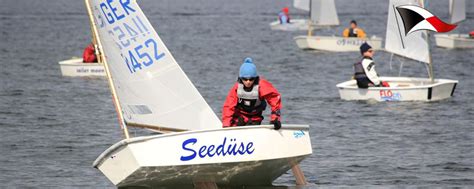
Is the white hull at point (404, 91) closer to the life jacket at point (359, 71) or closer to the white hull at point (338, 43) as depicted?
the life jacket at point (359, 71)

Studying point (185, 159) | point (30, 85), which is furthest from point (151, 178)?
point (30, 85)

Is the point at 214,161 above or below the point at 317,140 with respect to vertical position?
above

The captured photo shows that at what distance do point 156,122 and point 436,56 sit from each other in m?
42.2

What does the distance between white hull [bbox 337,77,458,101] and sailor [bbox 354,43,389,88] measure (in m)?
0.25

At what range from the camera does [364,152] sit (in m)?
27.1

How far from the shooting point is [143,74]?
2092 cm

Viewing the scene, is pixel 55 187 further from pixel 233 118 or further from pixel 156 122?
pixel 233 118

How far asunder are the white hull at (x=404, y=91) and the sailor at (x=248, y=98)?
53.0ft

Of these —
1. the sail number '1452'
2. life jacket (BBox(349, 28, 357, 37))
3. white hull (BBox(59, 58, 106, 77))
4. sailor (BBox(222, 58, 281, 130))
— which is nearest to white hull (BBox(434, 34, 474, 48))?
life jacket (BBox(349, 28, 357, 37))

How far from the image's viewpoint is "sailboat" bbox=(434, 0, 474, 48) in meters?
60.2

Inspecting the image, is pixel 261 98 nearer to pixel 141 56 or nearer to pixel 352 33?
pixel 141 56

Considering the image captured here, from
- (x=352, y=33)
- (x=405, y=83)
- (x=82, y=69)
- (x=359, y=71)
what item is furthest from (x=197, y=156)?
(x=352, y=33)

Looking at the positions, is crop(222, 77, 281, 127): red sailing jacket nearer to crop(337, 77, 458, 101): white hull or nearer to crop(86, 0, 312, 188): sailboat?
crop(86, 0, 312, 188): sailboat

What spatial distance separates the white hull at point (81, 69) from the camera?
47.0m
